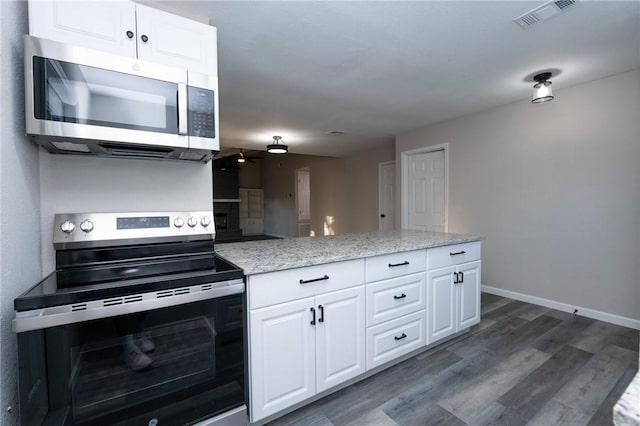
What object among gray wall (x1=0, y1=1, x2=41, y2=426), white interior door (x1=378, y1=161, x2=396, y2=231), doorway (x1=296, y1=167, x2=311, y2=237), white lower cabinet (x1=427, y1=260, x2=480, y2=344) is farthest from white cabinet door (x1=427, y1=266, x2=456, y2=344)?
doorway (x1=296, y1=167, x2=311, y2=237)

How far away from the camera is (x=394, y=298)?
6.72ft

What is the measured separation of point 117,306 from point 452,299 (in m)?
2.34

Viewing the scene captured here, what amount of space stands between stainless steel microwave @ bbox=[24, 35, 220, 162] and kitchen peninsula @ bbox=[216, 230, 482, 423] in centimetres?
73

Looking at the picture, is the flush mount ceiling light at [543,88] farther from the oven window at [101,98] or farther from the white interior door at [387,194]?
the white interior door at [387,194]

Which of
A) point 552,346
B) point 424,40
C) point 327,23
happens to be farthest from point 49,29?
point 552,346

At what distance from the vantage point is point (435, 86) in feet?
9.92

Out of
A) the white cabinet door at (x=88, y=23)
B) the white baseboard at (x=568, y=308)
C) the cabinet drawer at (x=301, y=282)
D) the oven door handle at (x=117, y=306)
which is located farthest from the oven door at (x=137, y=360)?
the white baseboard at (x=568, y=308)

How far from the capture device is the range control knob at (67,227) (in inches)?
52.0

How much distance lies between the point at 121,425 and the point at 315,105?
3337mm

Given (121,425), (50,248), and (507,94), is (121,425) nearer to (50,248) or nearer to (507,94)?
(50,248)

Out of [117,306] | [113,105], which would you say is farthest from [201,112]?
[117,306]

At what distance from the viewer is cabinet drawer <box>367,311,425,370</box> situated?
195cm

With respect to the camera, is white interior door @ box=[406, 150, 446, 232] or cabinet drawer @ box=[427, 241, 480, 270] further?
white interior door @ box=[406, 150, 446, 232]

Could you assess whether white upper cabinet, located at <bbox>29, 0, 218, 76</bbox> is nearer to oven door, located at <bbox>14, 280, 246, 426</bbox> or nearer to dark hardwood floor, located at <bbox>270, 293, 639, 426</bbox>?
A: oven door, located at <bbox>14, 280, 246, 426</bbox>
